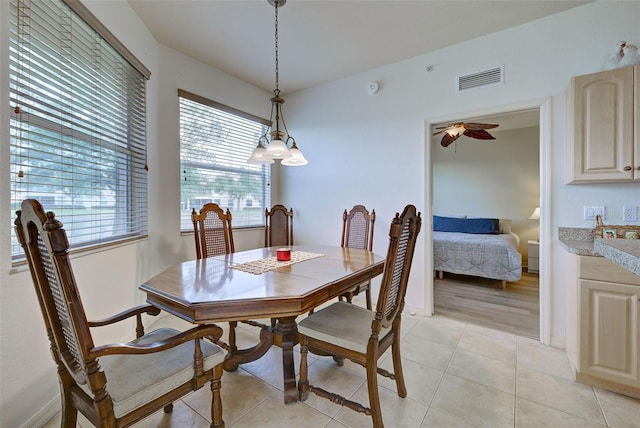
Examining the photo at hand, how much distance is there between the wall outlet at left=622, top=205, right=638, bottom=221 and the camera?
6.64 feet

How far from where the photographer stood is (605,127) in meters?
1.92

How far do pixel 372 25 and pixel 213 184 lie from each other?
2.33 meters

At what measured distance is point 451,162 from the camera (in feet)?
20.3

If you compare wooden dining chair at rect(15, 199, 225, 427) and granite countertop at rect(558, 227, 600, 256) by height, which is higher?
granite countertop at rect(558, 227, 600, 256)

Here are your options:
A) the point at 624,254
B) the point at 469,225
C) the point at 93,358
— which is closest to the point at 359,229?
the point at 624,254

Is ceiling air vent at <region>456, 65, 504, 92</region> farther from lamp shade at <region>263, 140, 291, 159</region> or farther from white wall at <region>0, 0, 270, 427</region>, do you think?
white wall at <region>0, 0, 270, 427</region>

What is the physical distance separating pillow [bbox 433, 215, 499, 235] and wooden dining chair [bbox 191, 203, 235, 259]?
13.5 feet

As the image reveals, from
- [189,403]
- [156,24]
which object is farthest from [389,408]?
[156,24]

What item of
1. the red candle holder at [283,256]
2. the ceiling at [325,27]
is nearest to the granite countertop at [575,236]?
the ceiling at [325,27]

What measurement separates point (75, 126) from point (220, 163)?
162 centimetres

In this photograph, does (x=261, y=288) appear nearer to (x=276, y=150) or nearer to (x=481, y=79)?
(x=276, y=150)

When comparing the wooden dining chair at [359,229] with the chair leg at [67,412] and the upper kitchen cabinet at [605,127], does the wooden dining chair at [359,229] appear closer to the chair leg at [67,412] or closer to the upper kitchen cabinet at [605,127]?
the upper kitchen cabinet at [605,127]

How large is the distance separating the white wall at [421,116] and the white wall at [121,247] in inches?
36.4

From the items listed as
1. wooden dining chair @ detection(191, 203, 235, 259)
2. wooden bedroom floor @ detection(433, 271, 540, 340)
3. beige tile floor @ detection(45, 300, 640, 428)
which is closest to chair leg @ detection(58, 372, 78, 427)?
beige tile floor @ detection(45, 300, 640, 428)
